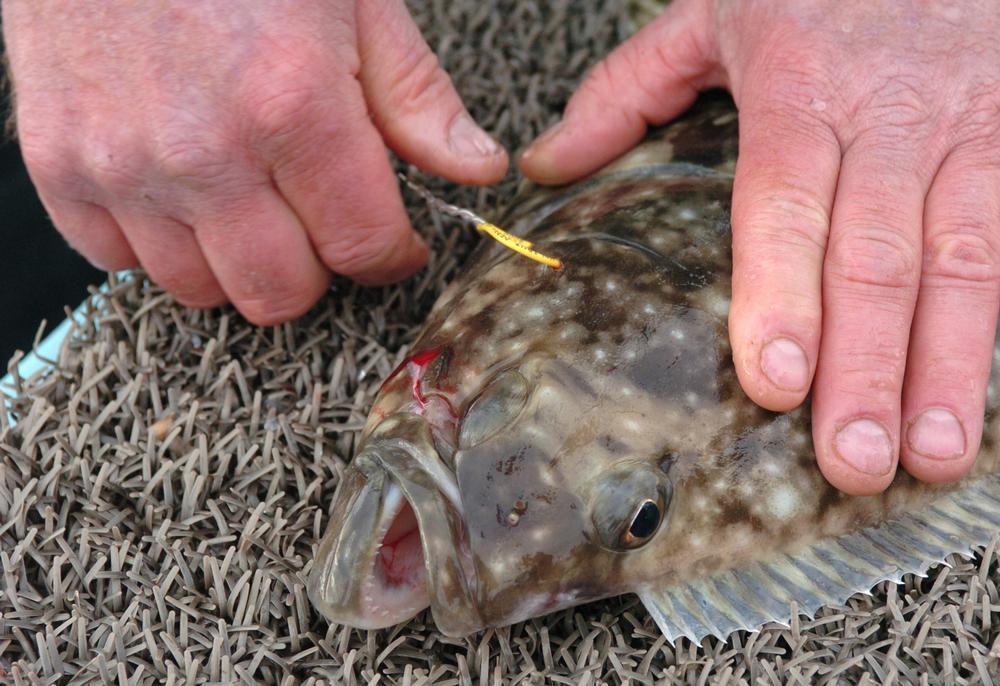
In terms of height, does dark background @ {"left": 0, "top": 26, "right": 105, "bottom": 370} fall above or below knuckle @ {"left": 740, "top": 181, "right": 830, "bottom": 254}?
below

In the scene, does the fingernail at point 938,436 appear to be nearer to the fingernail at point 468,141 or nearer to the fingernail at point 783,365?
the fingernail at point 783,365

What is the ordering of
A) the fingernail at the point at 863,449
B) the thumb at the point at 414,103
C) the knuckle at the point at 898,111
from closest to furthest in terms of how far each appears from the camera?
1. the fingernail at the point at 863,449
2. the knuckle at the point at 898,111
3. the thumb at the point at 414,103

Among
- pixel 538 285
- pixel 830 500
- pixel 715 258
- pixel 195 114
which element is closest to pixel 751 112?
pixel 715 258

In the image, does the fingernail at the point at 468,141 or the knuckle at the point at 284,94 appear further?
the fingernail at the point at 468,141

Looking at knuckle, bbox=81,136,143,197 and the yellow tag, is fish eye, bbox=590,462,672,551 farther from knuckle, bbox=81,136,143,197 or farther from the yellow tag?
knuckle, bbox=81,136,143,197

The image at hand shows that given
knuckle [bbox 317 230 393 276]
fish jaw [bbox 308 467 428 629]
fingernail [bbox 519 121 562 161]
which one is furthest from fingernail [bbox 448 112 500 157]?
fish jaw [bbox 308 467 428 629]

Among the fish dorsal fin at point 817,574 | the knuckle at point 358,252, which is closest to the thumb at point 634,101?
the knuckle at point 358,252

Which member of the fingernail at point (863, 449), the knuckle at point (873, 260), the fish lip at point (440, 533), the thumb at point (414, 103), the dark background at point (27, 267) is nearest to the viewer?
the fish lip at point (440, 533)
